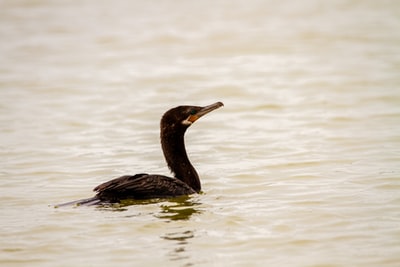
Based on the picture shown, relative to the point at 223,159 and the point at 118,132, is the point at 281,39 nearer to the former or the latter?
the point at 118,132

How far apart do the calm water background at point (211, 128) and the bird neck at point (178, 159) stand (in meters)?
0.24

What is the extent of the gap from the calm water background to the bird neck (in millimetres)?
241

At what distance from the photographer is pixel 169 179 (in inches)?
426

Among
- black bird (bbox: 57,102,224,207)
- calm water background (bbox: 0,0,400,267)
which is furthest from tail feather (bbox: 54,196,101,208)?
calm water background (bbox: 0,0,400,267)

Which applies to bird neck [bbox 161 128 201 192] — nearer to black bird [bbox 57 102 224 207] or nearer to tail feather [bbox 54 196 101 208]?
black bird [bbox 57 102 224 207]

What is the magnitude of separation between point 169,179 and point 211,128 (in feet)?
16.1

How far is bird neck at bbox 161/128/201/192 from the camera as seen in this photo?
11312mm

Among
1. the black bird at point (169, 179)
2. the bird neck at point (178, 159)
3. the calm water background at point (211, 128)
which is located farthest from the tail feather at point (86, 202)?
the bird neck at point (178, 159)

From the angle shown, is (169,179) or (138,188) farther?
(169,179)

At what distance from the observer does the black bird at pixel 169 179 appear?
410 inches

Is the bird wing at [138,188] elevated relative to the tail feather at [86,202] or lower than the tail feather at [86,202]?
elevated

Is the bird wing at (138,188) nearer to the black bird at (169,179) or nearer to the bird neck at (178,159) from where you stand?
the black bird at (169,179)

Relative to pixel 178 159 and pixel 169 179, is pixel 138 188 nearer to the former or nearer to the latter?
pixel 169 179

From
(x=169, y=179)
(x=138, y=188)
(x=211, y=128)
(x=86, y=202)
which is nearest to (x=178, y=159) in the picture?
(x=169, y=179)
